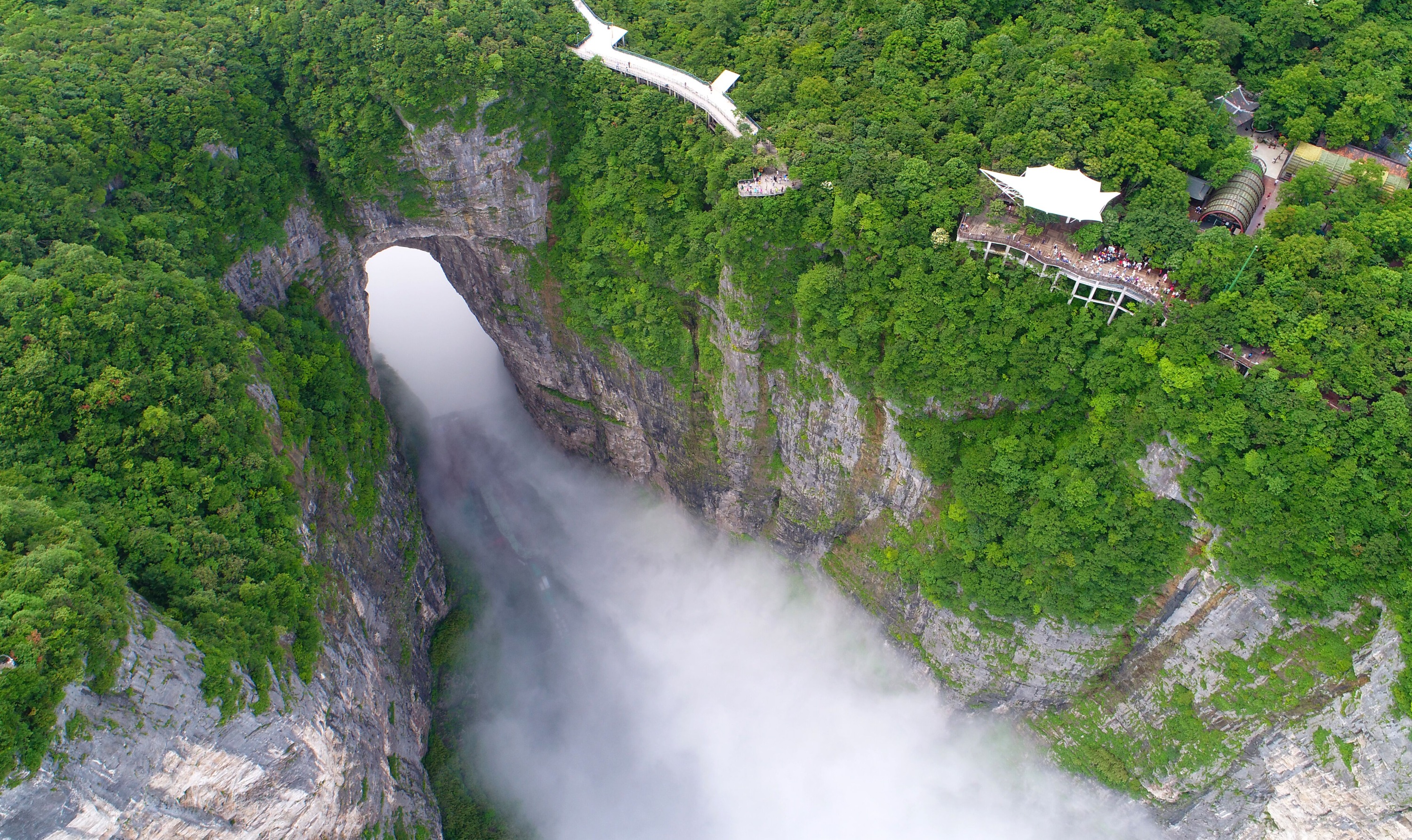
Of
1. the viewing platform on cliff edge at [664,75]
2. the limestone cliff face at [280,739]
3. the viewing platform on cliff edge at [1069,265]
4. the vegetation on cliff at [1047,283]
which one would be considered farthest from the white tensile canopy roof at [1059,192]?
the limestone cliff face at [280,739]

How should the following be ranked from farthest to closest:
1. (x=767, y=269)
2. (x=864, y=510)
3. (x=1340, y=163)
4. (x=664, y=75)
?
1. (x=864, y=510)
2. (x=664, y=75)
3. (x=767, y=269)
4. (x=1340, y=163)

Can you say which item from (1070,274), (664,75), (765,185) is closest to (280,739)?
(765,185)

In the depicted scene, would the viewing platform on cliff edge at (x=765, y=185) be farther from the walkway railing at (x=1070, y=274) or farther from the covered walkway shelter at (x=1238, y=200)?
the covered walkway shelter at (x=1238, y=200)

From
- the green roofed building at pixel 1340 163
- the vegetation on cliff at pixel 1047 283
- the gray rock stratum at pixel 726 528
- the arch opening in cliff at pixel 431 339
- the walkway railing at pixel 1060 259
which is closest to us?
the gray rock stratum at pixel 726 528

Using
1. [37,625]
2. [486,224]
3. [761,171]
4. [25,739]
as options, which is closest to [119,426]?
[37,625]

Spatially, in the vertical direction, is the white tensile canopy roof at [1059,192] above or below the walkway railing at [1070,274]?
above

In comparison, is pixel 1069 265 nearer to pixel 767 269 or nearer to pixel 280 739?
pixel 767 269
